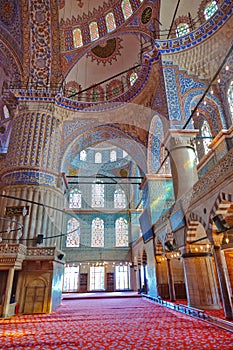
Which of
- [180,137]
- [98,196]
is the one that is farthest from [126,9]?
[98,196]

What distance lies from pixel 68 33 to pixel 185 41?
25.3 feet

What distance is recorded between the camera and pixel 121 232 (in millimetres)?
17984

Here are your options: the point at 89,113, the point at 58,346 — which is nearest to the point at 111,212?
the point at 89,113

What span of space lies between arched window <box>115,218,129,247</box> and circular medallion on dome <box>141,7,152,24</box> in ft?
41.4

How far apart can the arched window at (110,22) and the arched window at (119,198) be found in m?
10.9

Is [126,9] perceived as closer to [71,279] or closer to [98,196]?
[98,196]

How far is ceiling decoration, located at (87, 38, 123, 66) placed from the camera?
14215mm

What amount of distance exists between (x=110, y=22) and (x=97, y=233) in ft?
44.1

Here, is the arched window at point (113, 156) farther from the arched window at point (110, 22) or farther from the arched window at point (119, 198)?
the arched window at point (110, 22)

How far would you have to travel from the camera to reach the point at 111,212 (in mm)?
18234

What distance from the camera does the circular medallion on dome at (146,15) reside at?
437 inches

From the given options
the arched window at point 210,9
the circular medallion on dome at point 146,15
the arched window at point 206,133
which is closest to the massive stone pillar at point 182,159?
the arched window at point 206,133

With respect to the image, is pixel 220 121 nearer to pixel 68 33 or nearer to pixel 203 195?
pixel 203 195

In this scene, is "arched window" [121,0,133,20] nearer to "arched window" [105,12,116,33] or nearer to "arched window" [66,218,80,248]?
"arched window" [105,12,116,33]
